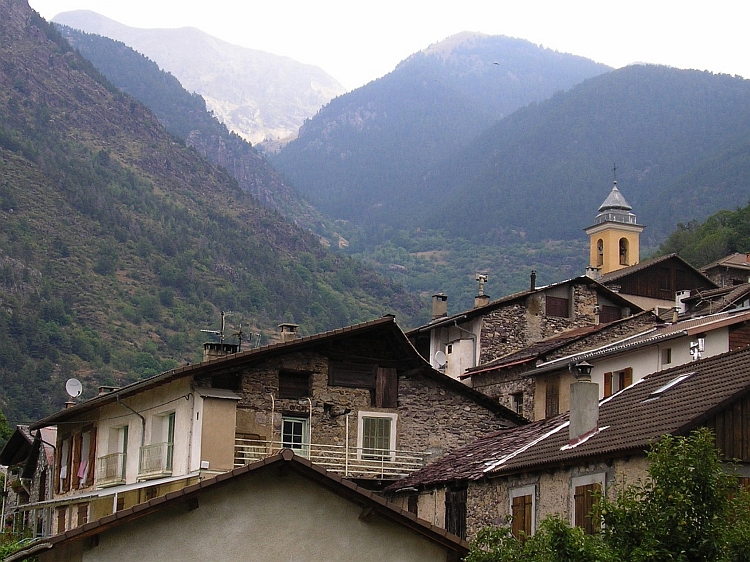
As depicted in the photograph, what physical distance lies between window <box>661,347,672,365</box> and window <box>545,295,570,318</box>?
1267cm

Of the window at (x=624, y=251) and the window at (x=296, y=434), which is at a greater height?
the window at (x=624, y=251)

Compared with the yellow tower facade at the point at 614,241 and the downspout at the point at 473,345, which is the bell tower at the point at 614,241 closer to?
the yellow tower facade at the point at 614,241

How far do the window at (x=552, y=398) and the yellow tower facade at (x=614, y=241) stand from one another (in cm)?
5025

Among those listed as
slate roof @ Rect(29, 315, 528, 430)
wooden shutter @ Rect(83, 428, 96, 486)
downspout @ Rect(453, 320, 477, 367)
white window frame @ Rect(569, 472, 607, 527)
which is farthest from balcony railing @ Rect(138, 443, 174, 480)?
downspout @ Rect(453, 320, 477, 367)

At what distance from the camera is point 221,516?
1866 cm

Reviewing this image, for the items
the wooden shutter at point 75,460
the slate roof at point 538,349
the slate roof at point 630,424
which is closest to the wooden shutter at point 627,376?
the slate roof at point 538,349

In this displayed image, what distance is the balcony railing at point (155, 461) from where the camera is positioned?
107 ft

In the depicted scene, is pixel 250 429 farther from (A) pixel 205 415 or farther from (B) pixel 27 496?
(B) pixel 27 496

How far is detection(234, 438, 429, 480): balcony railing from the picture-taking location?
3175 centimetres

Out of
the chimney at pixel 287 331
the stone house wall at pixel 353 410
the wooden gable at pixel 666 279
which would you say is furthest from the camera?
the wooden gable at pixel 666 279

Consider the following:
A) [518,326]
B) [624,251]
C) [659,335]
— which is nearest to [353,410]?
[659,335]

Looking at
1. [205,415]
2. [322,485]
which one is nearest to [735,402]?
[322,485]

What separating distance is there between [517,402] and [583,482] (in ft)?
66.1

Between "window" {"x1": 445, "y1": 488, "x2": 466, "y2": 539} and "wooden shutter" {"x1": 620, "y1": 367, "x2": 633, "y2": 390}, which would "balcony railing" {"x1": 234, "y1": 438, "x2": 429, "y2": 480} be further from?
"wooden shutter" {"x1": 620, "y1": 367, "x2": 633, "y2": 390}
